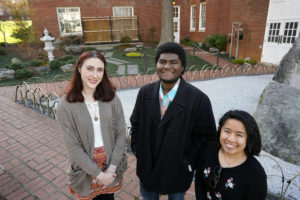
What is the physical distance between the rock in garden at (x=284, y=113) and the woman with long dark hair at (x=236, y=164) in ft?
6.74

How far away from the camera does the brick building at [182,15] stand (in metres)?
11.3

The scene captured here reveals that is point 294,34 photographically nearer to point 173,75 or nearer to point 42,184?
point 173,75

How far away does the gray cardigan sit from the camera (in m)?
1.63

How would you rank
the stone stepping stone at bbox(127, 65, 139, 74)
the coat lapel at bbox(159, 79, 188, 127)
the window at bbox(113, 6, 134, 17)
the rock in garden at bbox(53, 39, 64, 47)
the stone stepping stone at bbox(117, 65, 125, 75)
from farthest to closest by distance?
the window at bbox(113, 6, 134, 17), the rock in garden at bbox(53, 39, 64, 47), the stone stepping stone at bbox(127, 65, 139, 74), the stone stepping stone at bbox(117, 65, 125, 75), the coat lapel at bbox(159, 79, 188, 127)

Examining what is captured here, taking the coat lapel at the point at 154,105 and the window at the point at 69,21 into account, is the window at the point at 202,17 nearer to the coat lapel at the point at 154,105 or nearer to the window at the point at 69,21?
the window at the point at 69,21

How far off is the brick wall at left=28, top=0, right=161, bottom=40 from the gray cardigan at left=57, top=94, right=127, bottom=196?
16.5 m

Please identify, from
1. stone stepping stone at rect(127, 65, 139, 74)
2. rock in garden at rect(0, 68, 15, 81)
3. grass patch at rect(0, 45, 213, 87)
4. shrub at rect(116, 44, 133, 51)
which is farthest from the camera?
shrub at rect(116, 44, 133, 51)

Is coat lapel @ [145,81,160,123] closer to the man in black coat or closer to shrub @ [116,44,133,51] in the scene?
the man in black coat

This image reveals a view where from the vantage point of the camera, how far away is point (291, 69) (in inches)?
150

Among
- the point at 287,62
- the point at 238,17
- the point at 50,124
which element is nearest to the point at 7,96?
the point at 50,124

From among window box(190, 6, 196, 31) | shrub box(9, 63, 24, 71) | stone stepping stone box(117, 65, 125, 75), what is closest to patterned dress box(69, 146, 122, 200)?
stone stepping stone box(117, 65, 125, 75)

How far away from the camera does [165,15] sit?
12961mm

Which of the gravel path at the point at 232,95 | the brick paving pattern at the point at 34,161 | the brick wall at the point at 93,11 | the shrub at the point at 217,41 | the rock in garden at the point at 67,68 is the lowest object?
the brick paving pattern at the point at 34,161

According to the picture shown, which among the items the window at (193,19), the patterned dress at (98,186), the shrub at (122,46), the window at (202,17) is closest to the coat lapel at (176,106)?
the patterned dress at (98,186)
